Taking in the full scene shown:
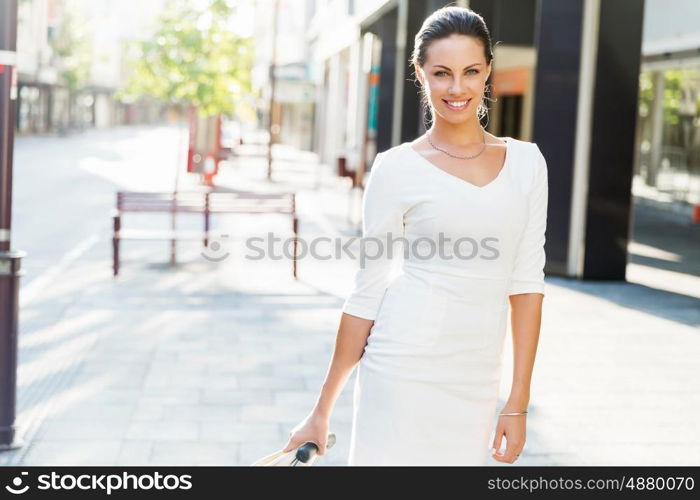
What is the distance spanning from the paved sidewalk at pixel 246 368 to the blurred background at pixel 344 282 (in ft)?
0.08

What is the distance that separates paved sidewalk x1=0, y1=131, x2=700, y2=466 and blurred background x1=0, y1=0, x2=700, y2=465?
0.02m

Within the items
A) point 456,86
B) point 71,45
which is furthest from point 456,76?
point 71,45

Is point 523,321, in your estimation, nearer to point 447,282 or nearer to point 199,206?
point 447,282

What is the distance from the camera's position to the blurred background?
19.2ft

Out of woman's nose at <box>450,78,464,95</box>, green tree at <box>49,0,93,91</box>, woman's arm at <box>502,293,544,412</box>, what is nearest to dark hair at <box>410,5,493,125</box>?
woman's nose at <box>450,78,464,95</box>

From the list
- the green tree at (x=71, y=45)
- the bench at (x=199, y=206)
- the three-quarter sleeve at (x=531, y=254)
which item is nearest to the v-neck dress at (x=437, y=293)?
the three-quarter sleeve at (x=531, y=254)

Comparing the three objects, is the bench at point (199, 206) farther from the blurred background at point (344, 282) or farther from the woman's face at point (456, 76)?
the woman's face at point (456, 76)

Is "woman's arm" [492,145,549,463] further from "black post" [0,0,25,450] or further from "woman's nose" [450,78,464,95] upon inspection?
"black post" [0,0,25,450]

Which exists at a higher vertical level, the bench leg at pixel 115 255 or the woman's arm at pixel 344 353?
the woman's arm at pixel 344 353

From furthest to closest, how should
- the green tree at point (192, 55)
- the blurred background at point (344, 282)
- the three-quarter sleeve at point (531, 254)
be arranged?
the green tree at point (192, 55) → the blurred background at point (344, 282) → the three-quarter sleeve at point (531, 254)

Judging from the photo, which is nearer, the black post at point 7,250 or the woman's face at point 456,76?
the woman's face at point 456,76

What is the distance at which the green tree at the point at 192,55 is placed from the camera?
1100 inches

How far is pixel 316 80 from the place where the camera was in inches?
1688
